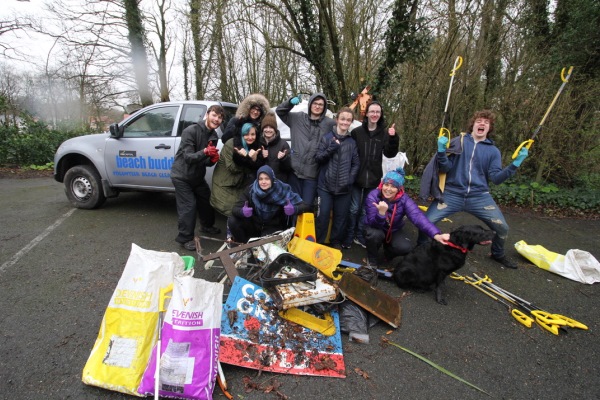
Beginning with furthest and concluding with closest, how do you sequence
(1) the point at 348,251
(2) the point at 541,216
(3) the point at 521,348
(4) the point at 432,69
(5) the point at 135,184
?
(4) the point at 432,69 < (2) the point at 541,216 < (5) the point at 135,184 < (1) the point at 348,251 < (3) the point at 521,348

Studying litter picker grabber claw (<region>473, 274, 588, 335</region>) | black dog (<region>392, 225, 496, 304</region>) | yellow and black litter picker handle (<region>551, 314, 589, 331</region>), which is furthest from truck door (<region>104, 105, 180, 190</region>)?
yellow and black litter picker handle (<region>551, 314, 589, 331</region>)

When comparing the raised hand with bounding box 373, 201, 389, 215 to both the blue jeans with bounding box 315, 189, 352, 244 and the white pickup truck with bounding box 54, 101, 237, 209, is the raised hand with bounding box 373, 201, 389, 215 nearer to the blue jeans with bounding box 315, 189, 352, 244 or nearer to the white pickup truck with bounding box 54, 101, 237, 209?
the blue jeans with bounding box 315, 189, 352, 244

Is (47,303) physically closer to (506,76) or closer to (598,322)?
(598,322)

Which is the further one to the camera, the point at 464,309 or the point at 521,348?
the point at 464,309

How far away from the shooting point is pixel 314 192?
4.01 metres

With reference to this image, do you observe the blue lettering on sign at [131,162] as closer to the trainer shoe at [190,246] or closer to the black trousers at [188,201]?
the black trousers at [188,201]

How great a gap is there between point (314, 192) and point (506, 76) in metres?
5.98

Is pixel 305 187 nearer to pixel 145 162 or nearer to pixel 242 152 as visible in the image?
pixel 242 152

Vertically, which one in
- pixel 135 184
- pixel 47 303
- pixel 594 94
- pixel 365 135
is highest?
pixel 594 94

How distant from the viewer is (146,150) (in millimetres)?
4566

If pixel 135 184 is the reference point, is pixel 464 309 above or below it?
below

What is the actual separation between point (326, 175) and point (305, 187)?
35cm

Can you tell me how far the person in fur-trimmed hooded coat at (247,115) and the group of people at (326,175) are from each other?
1cm

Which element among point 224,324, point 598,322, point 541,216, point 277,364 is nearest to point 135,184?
point 224,324
